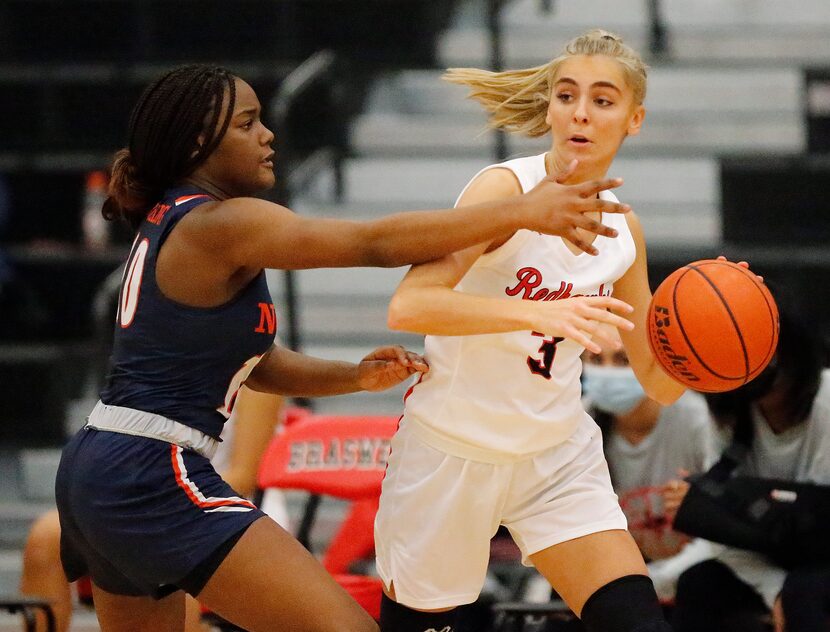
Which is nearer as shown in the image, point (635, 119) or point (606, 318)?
point (606, 318)

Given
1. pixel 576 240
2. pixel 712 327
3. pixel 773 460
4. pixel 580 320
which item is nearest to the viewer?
pixel 580 320

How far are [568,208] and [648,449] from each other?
196 centimetres

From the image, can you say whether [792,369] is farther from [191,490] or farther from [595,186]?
[191,490]

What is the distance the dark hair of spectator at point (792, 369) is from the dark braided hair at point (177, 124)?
182 centimetres

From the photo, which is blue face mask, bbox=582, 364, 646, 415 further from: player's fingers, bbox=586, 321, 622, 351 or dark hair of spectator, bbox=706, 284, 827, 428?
player's fingers, bbox=586, 321, 622, 351

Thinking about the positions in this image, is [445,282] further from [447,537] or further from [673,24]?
[673,24]

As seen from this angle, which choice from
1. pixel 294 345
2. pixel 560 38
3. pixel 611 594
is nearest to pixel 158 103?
pixel 611 594

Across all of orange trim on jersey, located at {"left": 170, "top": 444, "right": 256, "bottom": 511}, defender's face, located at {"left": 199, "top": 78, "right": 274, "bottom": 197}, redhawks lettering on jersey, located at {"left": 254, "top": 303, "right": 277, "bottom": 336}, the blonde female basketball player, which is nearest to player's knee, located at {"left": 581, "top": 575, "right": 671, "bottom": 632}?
the blonde female basketball player

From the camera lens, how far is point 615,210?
111 inches

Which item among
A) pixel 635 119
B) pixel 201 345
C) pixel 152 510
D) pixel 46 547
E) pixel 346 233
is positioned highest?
pixel 635 119

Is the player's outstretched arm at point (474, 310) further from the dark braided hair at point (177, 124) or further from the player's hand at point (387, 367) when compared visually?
the dark braided hair at point (177, 124)

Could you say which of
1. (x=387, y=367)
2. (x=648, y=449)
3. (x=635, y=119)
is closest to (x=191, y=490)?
(x=387, y=367)

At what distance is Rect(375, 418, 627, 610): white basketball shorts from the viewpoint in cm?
316

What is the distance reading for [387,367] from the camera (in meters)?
3.18
